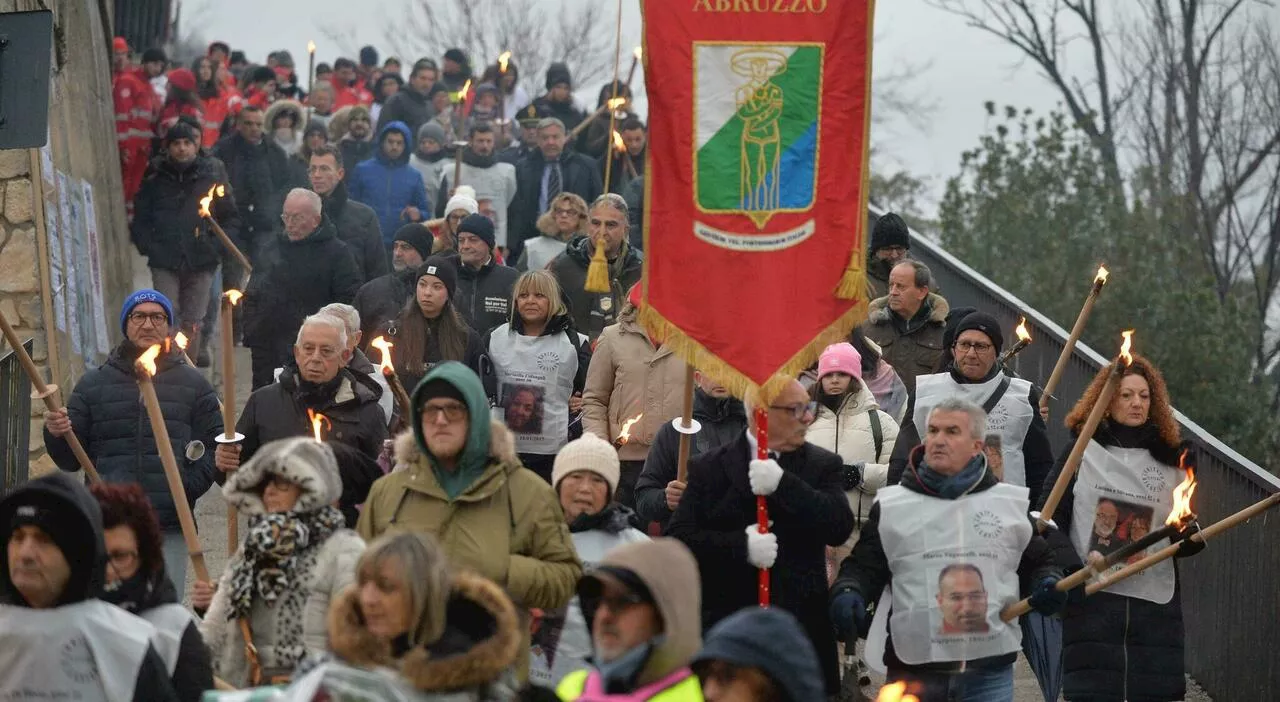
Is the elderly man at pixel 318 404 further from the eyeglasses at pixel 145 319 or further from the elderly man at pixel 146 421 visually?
the eyeglasses at pixel 145 319

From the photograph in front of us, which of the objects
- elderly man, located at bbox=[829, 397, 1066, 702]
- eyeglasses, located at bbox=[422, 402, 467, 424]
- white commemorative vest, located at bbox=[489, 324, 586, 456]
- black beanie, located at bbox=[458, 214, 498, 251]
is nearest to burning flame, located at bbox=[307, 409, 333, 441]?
eyeglasses, located at bbox=[422, 402, 467, 424]

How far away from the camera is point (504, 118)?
2223 centimetres

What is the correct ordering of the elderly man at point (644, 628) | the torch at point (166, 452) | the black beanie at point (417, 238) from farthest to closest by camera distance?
the black beanie at point (417, 238), the torch at point (166, 452), the elderly man at point (644, 628)

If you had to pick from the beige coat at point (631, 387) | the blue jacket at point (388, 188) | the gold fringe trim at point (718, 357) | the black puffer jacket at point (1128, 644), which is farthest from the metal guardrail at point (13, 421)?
the blue jacket at point (388, 188)

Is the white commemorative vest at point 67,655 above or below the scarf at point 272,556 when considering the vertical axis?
below

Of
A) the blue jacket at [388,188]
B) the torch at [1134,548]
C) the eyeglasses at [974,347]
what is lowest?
the torch at [1134,548]

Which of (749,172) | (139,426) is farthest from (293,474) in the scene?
(139,426)

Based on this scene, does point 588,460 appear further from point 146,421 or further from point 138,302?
point 138,302

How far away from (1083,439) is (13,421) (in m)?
5.26

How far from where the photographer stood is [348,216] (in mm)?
14508

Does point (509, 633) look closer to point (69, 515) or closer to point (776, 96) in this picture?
point (69, 515)

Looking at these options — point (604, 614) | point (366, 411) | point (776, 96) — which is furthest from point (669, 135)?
point (604, 614)

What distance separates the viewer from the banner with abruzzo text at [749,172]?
8438 mm

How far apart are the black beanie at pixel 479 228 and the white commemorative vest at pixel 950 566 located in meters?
5.16
